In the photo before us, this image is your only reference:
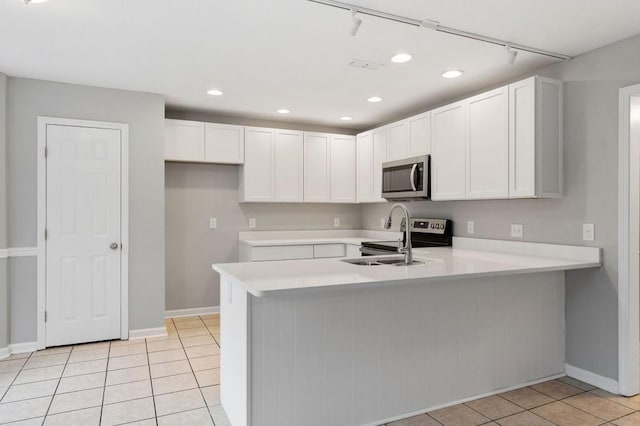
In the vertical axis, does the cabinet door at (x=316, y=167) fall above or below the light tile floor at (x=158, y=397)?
above

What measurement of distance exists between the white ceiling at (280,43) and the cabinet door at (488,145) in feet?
0.93

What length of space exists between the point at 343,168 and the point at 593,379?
3326 millimetres

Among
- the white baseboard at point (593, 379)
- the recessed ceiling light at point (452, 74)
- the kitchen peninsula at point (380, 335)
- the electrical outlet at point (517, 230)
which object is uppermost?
the recessed ceiling light at point (452, 74)

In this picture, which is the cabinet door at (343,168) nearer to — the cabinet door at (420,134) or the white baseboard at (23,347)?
the cabinet door at (420,134)

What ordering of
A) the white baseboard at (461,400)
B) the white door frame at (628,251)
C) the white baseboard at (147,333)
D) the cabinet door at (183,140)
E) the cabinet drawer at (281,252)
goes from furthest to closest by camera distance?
the cabinet drawer at (281,252)
the cabinet door at (183,140)
the white baseboard at (147,333)
the white door frame at (628,251)
the white baseboard at (461,400)

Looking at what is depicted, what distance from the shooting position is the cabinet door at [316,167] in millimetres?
5000

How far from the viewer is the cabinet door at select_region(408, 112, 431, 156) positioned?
3908mm

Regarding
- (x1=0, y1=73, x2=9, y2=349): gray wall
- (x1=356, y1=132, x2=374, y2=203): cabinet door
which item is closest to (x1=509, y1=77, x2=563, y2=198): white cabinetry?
(x1=356, y1=132, x2=374, y2=203): cabinet door

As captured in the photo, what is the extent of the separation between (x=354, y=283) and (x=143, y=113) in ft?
9.78

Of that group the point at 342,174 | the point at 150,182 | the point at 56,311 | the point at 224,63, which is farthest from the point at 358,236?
the point at 56,311

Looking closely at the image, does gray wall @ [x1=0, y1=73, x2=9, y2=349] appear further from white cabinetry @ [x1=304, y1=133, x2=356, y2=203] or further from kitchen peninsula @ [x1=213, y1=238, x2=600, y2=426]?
white cabinetry @ [x1=304, y1=133, x2=356, y2=203]

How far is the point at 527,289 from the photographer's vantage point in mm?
2822

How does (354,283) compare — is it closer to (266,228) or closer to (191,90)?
(191,90)

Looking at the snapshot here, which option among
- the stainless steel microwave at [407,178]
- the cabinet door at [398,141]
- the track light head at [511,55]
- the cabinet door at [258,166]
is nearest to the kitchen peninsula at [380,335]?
the stainless steel microwave at [407,178]
